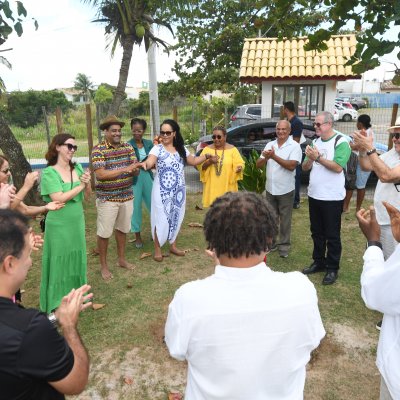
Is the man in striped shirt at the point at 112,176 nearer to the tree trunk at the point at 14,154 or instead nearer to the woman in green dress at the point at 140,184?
the woman in green dress at the point at 140,184

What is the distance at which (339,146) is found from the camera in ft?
13.7

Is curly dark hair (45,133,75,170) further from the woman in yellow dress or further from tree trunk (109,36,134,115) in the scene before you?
tree trunk (109,36,134,115)

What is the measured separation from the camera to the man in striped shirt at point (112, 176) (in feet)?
14.3

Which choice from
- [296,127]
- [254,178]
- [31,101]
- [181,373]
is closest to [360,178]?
[296,127]

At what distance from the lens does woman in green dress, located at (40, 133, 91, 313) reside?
3570mm

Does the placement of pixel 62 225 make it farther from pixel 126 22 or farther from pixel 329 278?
pixel 126 22

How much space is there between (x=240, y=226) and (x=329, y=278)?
3478 mm

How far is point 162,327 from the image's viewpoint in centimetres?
380

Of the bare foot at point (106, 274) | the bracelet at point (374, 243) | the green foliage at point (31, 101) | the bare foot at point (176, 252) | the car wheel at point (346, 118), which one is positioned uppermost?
the bracelet at point (374, 243)

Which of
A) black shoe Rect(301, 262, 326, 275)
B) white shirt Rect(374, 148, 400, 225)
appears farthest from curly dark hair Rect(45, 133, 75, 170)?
black shoe Rect(301, 262, 326, 275)

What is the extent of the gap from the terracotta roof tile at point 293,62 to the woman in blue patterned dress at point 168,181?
7153 millimetres

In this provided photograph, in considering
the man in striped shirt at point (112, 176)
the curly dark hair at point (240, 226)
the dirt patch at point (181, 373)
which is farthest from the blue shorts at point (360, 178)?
the curly dark hair at point (240, 226)

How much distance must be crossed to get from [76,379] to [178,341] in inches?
16.7

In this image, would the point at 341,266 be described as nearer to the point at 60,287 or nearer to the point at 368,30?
the point at 368,30
